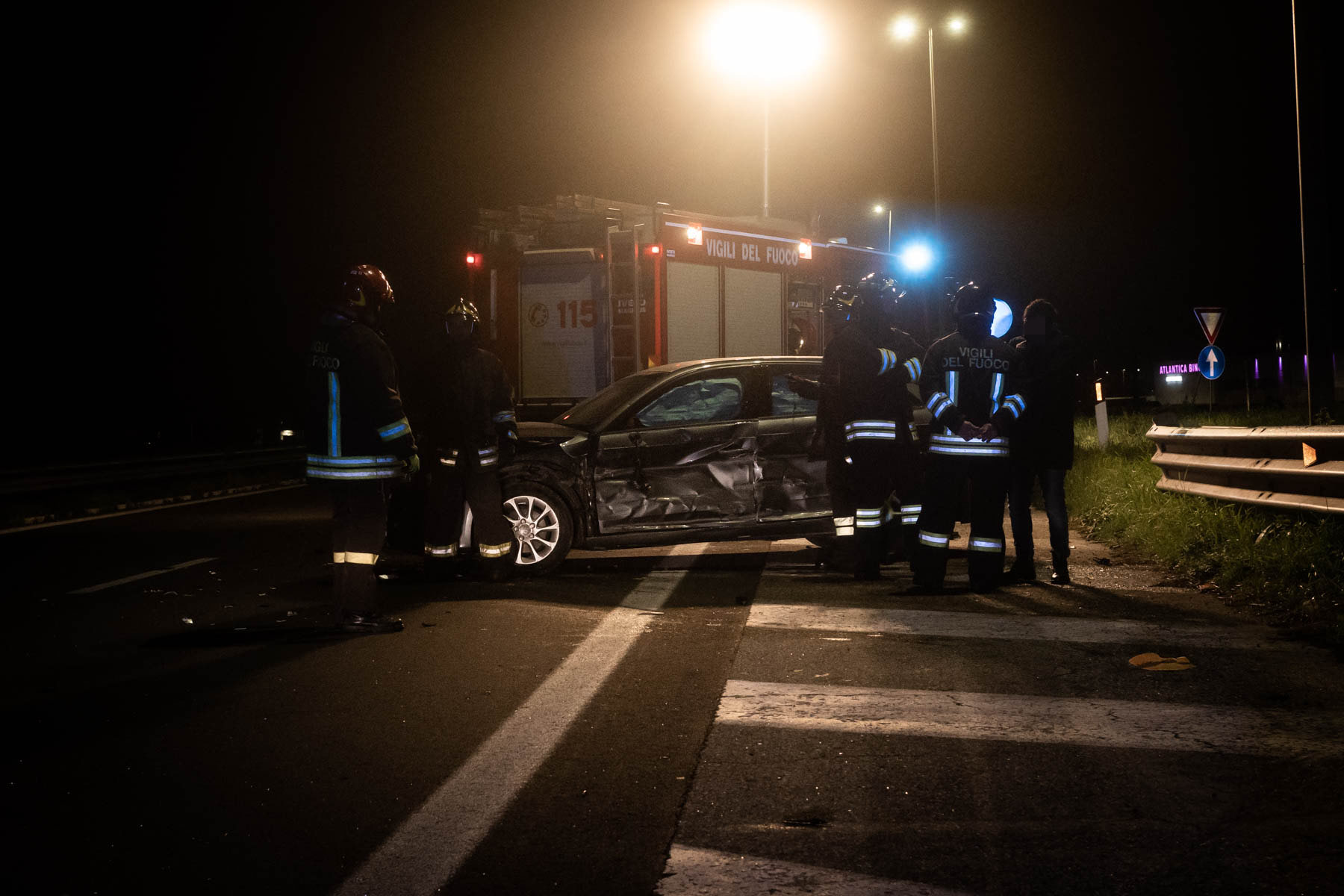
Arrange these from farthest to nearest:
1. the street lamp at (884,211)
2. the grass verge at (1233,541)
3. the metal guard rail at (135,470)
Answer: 1. the street lamp at (884,211)
2. the metal guard rail at (135,470)
3. the grass verge at (1233,541)

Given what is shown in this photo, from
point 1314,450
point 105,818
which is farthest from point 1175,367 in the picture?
point 105,818

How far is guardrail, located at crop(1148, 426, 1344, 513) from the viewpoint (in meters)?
7.82

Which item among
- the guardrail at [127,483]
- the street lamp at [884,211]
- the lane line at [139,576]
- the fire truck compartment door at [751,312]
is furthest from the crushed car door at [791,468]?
the street lamp at [884,211]

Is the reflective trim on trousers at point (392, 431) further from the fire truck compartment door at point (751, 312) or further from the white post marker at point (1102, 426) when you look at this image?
the white post marker at point (1102, 426)

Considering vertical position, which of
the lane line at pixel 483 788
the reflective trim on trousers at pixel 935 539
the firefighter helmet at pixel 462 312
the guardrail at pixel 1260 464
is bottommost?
the lane line at pixel 483 788

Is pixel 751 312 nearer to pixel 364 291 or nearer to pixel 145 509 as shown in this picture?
pixel 145 509

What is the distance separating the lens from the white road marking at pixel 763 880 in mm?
3221

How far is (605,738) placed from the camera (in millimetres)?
4617

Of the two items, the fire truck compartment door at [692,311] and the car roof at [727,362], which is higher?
the fire truck compartment door at [692,311]

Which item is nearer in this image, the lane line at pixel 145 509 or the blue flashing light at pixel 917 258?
the lane line at pixel 145 509

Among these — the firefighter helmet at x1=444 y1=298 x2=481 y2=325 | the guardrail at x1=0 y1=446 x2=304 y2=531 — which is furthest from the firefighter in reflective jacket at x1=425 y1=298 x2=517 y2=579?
the guardrail at x1=0 y1=446 x2=304 y2=531

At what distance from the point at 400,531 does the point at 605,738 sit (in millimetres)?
4377

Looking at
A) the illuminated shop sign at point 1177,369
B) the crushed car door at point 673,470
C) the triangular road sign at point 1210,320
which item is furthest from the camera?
the illuminated shop sign at point 1177,369

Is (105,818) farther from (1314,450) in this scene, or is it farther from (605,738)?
(1314,450)
